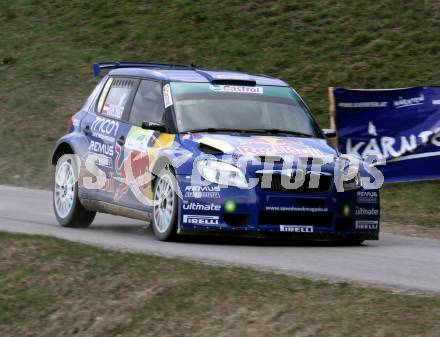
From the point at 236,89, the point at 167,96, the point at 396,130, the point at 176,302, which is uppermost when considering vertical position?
the point at 396,130

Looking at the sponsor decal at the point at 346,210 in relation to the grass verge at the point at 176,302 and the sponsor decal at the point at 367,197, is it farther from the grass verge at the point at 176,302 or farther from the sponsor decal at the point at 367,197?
the grass verge at the point at 176,302

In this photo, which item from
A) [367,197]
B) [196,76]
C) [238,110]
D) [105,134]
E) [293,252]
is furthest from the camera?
[105,134]

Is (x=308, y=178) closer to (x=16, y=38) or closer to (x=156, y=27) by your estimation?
(x=156, y=27)

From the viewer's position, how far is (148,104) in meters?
12.5

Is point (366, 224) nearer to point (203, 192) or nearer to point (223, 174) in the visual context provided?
point (223, 174)

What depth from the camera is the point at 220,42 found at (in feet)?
88.8

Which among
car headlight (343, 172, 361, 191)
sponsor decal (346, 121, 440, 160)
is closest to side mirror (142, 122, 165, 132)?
car headlight (343, 172, 361, 191)

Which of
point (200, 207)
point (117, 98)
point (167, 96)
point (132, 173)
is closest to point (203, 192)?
point (200, 207)

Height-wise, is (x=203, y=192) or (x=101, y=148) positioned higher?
(x=101, y=148)

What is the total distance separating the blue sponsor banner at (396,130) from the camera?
17672 millimetres

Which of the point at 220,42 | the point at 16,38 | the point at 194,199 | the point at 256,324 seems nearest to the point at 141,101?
the point at 194,199

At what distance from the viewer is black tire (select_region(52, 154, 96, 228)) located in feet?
43.5

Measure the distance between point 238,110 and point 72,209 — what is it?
2362 millimetres

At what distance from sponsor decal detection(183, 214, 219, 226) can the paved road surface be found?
0.24 m
